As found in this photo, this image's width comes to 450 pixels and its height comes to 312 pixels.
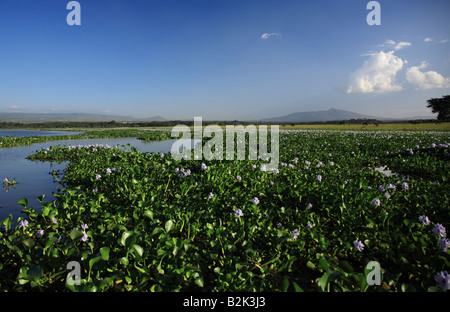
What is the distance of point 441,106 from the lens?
151ft

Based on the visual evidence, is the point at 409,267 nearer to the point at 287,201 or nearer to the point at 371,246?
the point at 371,246

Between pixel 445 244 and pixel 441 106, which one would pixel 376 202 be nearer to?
pixel 445 244

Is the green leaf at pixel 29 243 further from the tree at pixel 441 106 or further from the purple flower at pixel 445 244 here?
the tree at pixel 441 106

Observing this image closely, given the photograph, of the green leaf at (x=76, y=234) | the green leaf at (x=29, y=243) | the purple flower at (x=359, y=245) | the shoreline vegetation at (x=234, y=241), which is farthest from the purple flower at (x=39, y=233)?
the purple flower at (x=359, y=245)

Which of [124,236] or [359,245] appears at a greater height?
[124,236]

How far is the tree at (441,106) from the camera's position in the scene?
149 feet

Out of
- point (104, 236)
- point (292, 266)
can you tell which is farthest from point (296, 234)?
point (104, 236)

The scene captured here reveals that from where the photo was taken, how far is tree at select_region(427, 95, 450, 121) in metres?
45.5

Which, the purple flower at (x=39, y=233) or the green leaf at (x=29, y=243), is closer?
the green leaf at (x=29, y=243)

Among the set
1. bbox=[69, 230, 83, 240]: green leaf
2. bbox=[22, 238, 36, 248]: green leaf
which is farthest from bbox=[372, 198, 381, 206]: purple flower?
bbox=[22, 238, 36, 248]: green leaf

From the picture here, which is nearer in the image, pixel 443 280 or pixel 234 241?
pixel 443 280

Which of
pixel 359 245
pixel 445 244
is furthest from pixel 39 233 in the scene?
pixel 445 244

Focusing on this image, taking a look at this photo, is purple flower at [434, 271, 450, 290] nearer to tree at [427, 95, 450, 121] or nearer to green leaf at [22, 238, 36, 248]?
green leaf at [22, 238, 36, 248]
